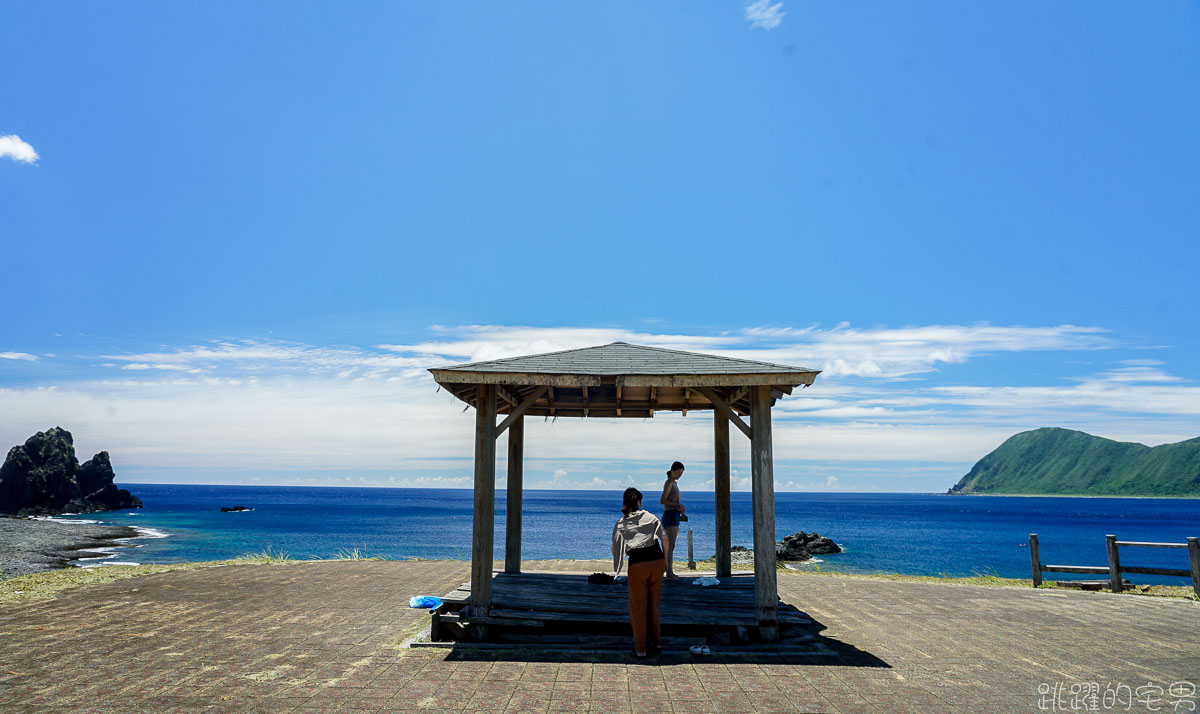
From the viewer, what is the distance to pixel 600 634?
7.70m

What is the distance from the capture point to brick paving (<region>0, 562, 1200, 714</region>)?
5.46 metres

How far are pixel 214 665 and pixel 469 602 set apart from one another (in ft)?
8.42

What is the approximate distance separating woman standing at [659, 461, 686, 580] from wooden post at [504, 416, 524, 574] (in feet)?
7.76

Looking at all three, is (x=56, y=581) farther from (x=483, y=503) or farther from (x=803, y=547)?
(x=803, y=547)

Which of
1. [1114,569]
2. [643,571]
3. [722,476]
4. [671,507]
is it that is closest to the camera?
[643,571]

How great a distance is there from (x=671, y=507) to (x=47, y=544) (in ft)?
138

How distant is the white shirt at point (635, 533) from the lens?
685 cm

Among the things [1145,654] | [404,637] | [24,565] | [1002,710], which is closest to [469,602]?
[404,637]

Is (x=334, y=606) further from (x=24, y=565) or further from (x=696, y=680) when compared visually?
(x=24, y=565)

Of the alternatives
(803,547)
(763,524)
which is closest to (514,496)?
(763,524)

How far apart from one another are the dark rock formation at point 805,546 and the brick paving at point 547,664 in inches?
1215

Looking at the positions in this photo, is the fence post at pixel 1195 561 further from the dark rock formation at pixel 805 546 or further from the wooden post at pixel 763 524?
the dark rock formation at pixel 805 546

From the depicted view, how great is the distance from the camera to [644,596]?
693 cm

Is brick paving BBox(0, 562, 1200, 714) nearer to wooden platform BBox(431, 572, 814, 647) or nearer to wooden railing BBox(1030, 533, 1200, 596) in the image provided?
wooden platform BBox(431, 572, 814, 647)
